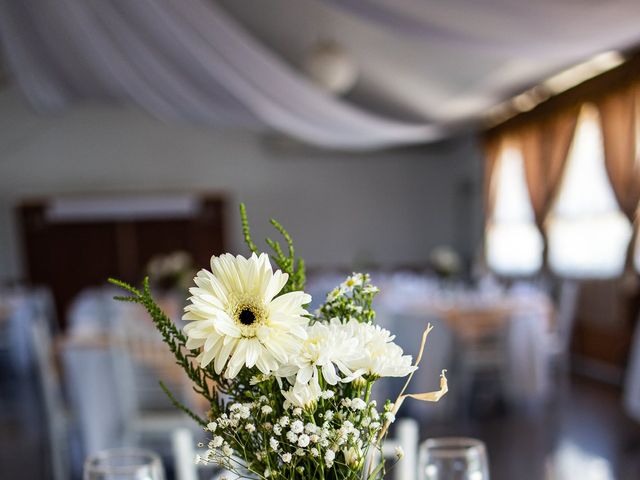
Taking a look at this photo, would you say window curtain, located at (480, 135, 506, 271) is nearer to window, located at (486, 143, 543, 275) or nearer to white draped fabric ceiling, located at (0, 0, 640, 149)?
window, located at (486, 143, 543, 275)

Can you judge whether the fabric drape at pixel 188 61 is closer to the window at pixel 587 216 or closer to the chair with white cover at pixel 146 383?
the chair with white cover at pixel 146 383

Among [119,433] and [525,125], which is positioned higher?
[525,125]

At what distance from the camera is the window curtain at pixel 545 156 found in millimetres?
7281

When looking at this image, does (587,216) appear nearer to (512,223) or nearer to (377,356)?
(512,223)

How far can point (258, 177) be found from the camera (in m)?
11.3

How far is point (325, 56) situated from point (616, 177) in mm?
2935

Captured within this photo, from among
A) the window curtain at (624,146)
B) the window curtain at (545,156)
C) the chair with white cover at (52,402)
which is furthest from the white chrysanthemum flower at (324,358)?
the window curtain at (545,156)

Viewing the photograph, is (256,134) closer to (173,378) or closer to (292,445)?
(173,378)

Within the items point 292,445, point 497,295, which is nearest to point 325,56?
point 497,295

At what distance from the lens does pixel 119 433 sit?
402 centimetres

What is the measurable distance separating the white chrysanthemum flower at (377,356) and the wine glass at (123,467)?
56cm

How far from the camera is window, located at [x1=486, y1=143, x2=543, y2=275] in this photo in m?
8.58

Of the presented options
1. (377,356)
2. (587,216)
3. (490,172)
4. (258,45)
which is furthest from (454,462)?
(490,172)

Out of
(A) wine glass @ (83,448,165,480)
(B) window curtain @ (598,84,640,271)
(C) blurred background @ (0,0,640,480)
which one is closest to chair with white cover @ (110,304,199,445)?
(C) blurred background @ (0,0,640,480)
